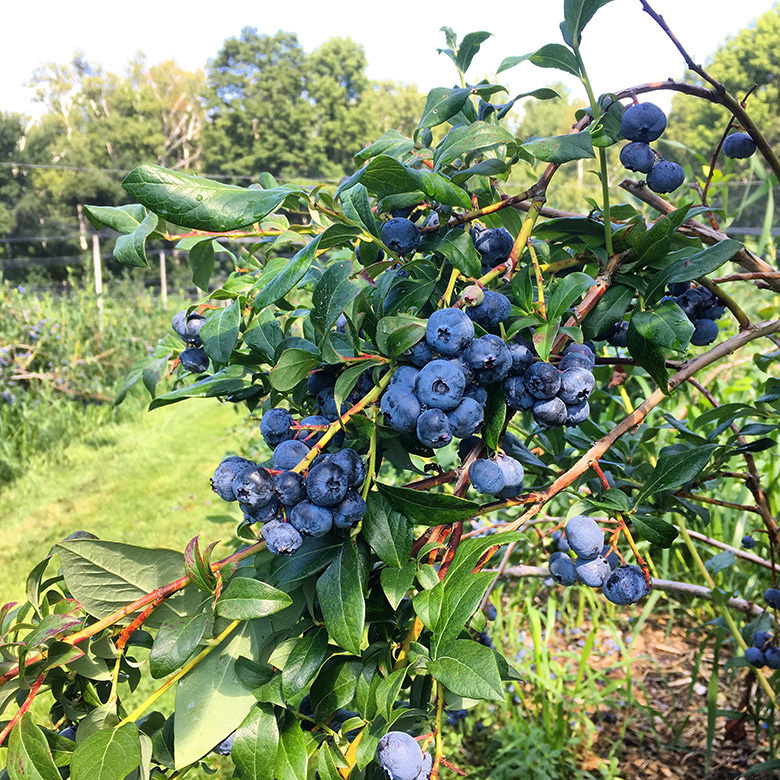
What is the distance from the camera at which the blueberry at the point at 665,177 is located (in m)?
0.68

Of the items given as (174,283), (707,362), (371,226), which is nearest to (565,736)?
(707,362)

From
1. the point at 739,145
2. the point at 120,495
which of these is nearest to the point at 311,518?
the point at 739,145

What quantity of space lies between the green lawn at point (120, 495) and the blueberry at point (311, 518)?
2359 millimetres

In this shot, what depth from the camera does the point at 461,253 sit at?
0.59m

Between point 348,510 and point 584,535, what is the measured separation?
0.28 meters

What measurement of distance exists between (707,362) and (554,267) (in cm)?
21

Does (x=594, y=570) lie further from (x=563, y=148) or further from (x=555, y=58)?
(x=555, y=58)

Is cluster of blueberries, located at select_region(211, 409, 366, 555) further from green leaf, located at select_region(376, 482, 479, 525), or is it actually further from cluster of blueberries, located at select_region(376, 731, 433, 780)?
cluster of blueberries, located at select_region(376, 731, 433, 780)

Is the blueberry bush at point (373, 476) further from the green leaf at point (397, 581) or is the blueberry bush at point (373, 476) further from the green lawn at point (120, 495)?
the green lawn at point (120, 495)

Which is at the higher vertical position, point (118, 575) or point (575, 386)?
point (575, 386)

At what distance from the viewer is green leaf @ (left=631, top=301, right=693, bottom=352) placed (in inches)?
23.7

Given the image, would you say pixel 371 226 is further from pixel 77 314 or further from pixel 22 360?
pixel 77 314

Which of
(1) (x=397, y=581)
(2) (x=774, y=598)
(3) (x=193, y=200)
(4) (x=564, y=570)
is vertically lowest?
(2) (x=774, y=598)

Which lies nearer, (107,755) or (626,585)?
(107,755)
